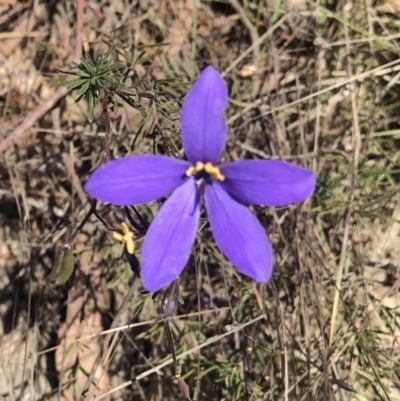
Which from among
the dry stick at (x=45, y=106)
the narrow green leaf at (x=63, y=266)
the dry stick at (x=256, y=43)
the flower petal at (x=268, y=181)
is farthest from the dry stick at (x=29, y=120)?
the flower petal at (x=268, y=181)

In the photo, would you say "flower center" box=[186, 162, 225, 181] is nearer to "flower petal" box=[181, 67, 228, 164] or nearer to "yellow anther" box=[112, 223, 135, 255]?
"flower petal" box=[181, 67, 228, 164]

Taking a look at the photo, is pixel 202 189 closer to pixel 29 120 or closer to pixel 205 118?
pixel 205 118

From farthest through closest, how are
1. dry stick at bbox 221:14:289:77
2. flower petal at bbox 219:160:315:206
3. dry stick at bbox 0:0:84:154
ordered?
dry stick at bbox 221:14:289:77
dry stick at bbox 0:0:84:154
flower petal at bbox 219:160:315:206

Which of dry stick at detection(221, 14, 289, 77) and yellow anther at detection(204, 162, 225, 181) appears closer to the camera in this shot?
yellow anther at detection(204, 162, 225, 181)

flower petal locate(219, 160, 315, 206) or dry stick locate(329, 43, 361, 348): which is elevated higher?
flower petal locate(219, 160, 315, 206)

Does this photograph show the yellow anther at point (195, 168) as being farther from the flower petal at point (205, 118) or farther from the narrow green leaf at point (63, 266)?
the narrow green leaf at point (63, 266)

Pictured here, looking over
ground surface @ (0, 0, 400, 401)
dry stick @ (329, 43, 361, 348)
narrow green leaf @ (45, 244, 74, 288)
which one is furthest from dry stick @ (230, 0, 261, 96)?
narrow green leaf @ (45, 244, 74, 288)

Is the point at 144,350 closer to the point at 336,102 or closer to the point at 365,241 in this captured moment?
the point at 365,241

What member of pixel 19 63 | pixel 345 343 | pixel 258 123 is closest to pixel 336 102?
pixel 258 123
